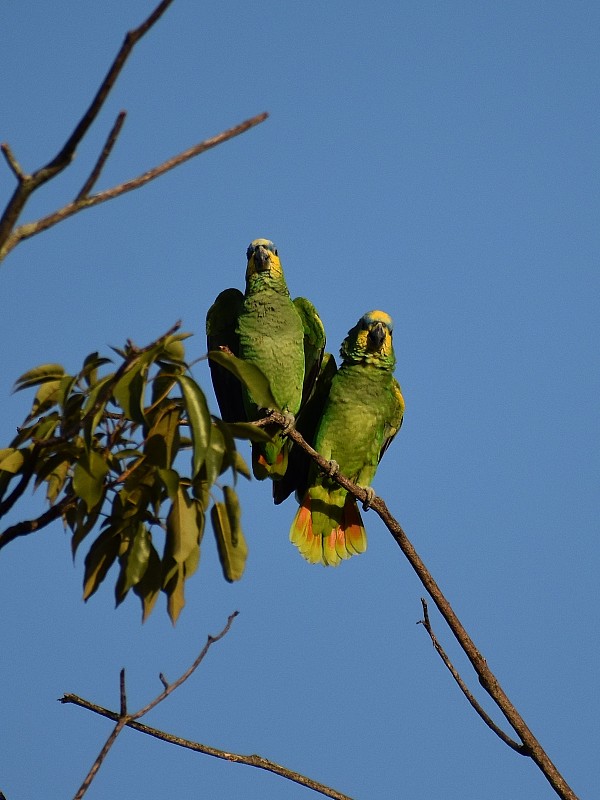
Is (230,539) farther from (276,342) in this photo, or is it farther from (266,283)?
(266,283)

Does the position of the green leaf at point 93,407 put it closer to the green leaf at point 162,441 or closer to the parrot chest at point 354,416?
the green leaf at point 162,441

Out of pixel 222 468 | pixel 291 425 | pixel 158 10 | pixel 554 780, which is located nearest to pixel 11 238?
pixel 158 10

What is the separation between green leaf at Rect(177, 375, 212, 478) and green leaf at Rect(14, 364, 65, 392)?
0.42 meters

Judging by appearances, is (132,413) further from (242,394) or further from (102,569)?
(242,394)

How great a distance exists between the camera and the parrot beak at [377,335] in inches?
218

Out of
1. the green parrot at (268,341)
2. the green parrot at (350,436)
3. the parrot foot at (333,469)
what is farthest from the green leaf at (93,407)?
the green parrot at (350,436)

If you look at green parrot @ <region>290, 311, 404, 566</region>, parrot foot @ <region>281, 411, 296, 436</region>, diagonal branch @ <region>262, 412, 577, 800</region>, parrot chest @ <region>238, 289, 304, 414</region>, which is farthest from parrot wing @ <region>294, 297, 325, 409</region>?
diagonal branch @ <region>262, 412, 577, 800</region>

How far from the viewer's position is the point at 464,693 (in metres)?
3.29

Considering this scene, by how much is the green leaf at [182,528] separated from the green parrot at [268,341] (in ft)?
8.76

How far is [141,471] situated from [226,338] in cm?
339

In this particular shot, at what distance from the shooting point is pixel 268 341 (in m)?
5.36

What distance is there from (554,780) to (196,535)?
1699mm

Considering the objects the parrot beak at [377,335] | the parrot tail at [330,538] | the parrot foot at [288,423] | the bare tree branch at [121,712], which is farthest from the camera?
the parrot tail at [330,538]

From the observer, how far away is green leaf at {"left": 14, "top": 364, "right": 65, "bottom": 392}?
2.50m
